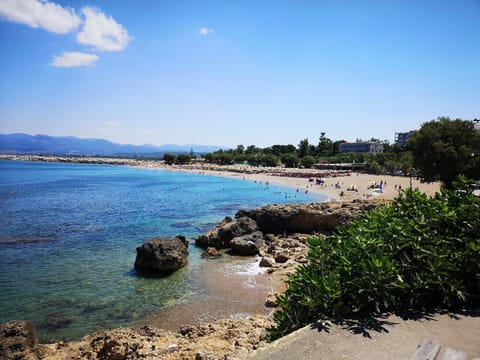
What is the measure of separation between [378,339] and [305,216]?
1938 cm

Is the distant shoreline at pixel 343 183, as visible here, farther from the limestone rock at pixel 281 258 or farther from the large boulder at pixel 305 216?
the limestone rock at pixel 281 258

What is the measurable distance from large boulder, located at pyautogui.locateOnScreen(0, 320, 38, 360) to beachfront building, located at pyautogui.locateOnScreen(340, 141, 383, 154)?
493 ft

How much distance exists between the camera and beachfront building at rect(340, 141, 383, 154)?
147250 millimetres

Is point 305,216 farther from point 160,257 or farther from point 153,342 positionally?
point 153,342

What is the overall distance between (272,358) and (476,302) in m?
4.32

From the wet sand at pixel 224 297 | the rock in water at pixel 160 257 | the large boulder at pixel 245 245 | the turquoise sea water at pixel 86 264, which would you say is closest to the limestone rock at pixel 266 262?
the wet sand at pixel 224 297

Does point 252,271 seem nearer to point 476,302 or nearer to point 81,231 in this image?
point 476,302

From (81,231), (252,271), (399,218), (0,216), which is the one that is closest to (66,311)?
(252,271)

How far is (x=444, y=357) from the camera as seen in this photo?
4.59 m

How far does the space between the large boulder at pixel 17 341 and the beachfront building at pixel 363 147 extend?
150m

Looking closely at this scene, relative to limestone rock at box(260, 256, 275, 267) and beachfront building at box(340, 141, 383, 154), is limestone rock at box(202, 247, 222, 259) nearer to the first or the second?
limestone rock at box(260, 256, 275, 267)

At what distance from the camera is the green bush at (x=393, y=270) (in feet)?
18.8

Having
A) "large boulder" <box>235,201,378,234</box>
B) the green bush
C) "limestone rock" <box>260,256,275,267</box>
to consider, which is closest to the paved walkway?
the green bush

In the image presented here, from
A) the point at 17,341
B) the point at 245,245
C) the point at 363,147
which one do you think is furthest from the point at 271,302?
the point at 363,147
